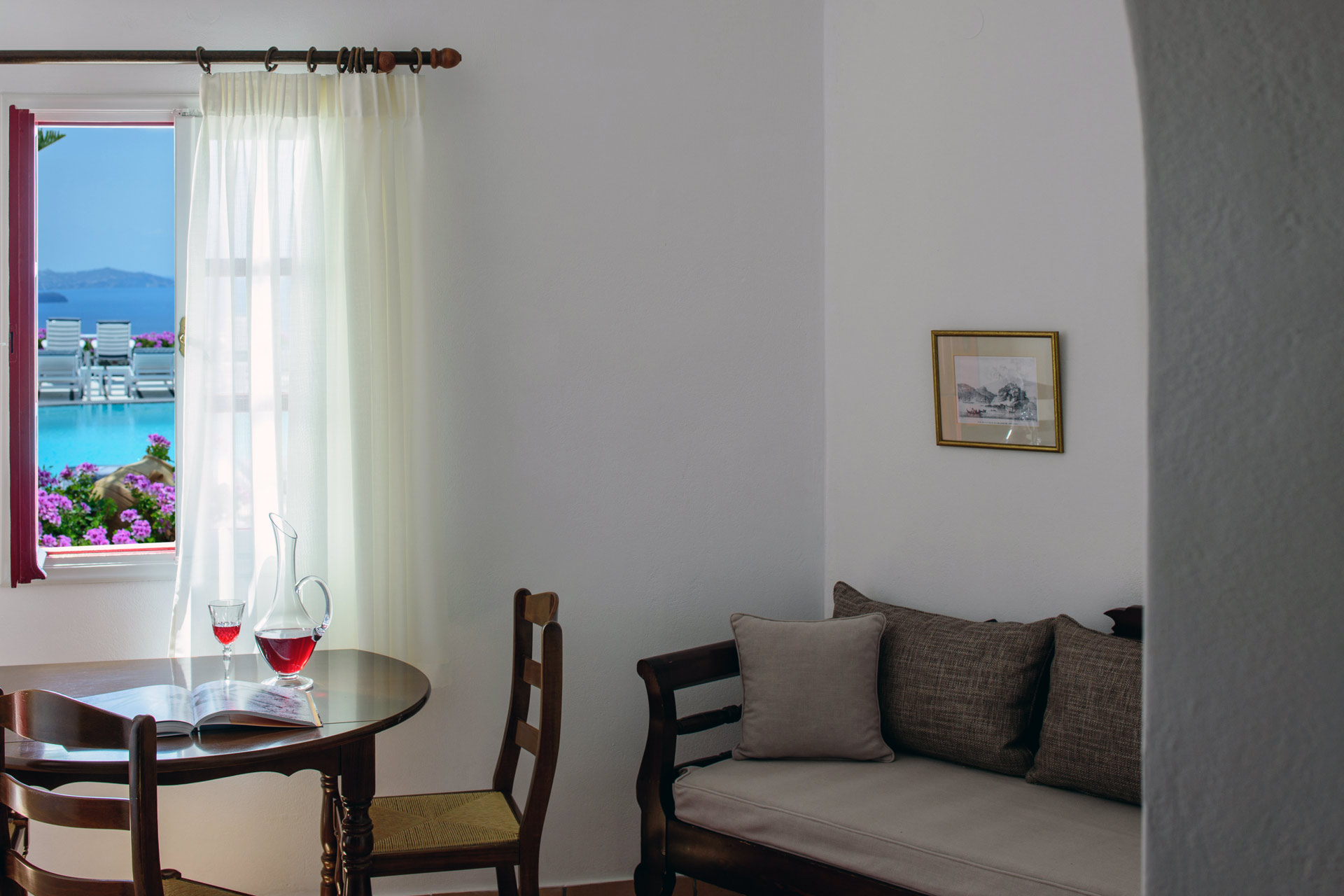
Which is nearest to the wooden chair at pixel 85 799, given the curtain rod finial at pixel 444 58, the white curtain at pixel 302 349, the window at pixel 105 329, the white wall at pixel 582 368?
the white curtain at pixel 302 349

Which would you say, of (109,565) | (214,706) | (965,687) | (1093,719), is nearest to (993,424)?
(965,687)

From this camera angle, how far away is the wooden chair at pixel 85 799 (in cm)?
159

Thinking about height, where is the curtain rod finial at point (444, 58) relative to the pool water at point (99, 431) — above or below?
above

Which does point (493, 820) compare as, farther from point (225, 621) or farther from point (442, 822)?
point (225, 621)

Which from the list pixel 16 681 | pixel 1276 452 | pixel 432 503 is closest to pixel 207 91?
pixel 432 503

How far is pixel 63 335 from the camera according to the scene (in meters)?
2.92

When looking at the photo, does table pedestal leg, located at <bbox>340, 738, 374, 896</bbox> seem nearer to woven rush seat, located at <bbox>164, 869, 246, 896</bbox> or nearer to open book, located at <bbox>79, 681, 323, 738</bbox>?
open book, located at <bbox>79, 681, 323, 738</bbox>

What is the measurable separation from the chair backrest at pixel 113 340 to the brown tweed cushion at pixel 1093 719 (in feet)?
9.25

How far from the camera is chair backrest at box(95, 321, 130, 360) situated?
9.70 ft

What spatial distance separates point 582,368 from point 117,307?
1440mm

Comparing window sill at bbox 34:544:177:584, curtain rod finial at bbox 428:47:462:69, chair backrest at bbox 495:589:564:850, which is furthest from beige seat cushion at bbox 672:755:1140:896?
curtain rod finial at bbox 428:47:462:69

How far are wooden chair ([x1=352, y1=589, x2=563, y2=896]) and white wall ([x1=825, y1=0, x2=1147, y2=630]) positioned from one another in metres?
1.21

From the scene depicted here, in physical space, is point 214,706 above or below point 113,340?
below

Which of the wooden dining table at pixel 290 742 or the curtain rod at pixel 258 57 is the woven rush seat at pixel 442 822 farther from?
the curtain rod at pixel 258 57
